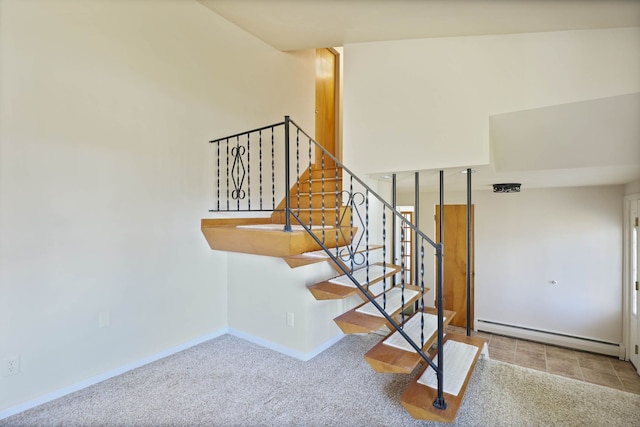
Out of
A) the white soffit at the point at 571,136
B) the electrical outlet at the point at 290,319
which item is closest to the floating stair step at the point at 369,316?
the electrical outlet at the point at 290,319

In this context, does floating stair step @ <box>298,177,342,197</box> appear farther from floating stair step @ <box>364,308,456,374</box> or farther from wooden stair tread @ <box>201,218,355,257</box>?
floating stair step @ <box>364,308,456,374</box>

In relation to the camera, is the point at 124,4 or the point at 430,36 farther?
the point at 430,36

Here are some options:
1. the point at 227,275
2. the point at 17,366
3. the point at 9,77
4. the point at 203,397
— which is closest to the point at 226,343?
the point at 227,275

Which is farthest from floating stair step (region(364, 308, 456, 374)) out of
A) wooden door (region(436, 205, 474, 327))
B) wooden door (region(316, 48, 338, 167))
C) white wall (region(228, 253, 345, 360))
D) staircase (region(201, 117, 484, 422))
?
wooden door (region(436, 205, 474, 327))

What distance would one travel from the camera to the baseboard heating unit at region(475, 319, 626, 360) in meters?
4.27

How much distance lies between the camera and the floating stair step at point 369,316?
6.97 feet

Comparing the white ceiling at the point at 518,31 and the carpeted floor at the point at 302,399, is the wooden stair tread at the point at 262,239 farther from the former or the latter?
the white ceiling at the point at 518,31

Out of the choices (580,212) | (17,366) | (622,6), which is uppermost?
(622,6)

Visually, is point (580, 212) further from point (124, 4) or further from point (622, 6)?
point (124, 4)

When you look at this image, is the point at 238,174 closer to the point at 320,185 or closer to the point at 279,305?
the point at 320,185

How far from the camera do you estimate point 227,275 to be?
334cm

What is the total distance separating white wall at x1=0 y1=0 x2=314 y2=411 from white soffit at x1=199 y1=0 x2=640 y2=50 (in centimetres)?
57

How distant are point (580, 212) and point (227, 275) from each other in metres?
5.07

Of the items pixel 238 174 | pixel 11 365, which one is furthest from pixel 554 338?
pixel 11 365
